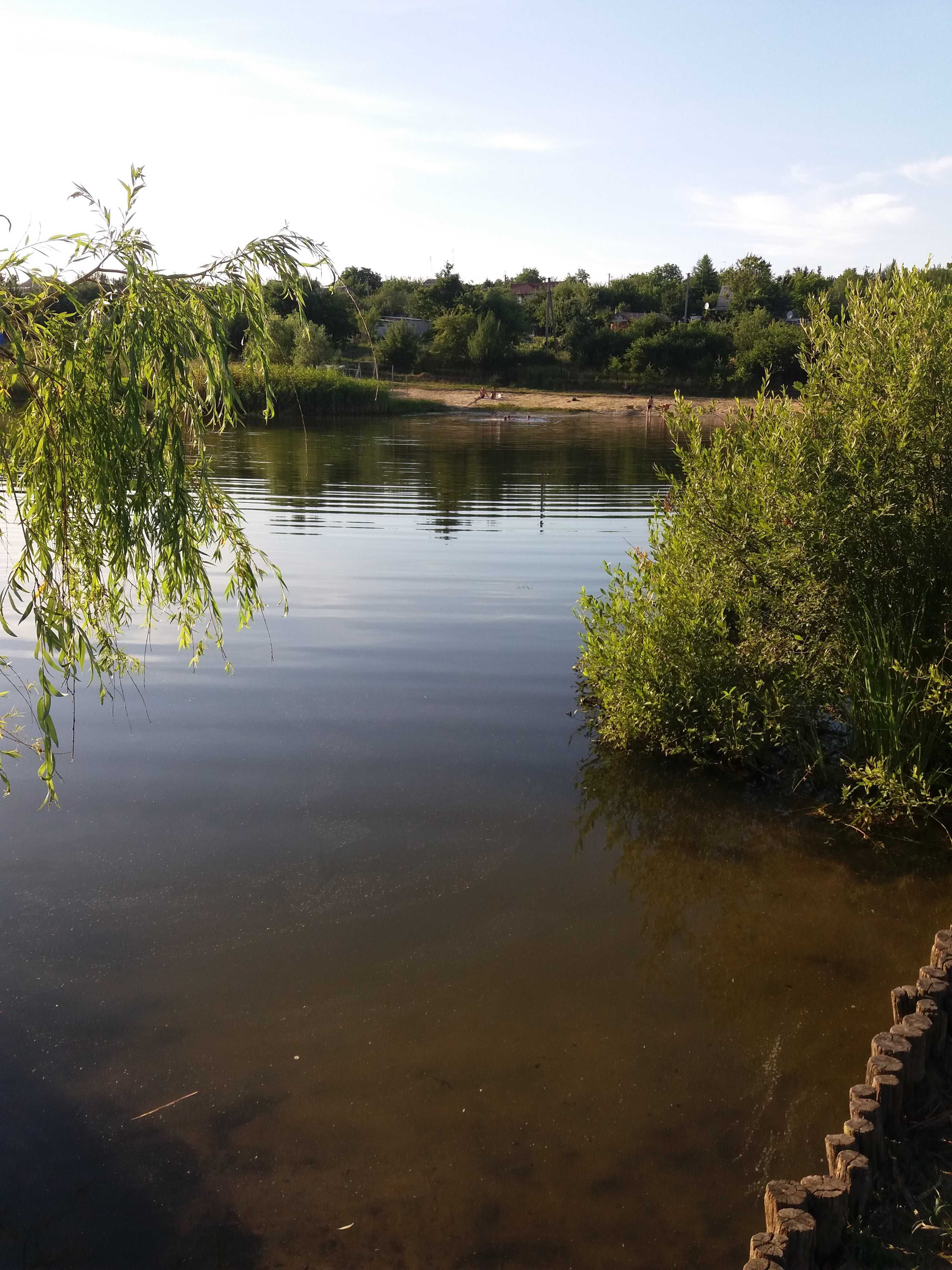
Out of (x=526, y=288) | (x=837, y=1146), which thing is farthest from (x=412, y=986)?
(x=526, y=288)

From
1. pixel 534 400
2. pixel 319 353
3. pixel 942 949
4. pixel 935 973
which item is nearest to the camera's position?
pixel 935 973

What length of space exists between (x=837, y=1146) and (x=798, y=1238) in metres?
0.66

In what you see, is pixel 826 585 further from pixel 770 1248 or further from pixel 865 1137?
pixel 770 1248

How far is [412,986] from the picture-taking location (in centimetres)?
683

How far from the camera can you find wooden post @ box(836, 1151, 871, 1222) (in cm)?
427

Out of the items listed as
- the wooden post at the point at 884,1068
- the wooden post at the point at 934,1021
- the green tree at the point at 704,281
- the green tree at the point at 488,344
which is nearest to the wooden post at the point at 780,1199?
the wooden post at the point at 884,1068

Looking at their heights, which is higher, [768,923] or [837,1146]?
[837,1146]

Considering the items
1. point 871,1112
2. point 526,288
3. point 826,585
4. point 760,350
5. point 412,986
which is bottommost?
point 412,986

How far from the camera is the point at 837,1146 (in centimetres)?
449

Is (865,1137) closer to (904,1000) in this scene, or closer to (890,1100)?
(890,1100)

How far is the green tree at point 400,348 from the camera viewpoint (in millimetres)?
94625

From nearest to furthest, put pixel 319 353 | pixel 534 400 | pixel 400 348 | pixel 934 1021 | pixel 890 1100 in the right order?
pixel 890 1100 < pixel 934 1021 < pixel 319 353 < pixel 534 400 < pixel 400 348

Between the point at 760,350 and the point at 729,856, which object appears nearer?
the point at 729,856

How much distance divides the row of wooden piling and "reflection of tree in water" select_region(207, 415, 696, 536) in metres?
18.3
